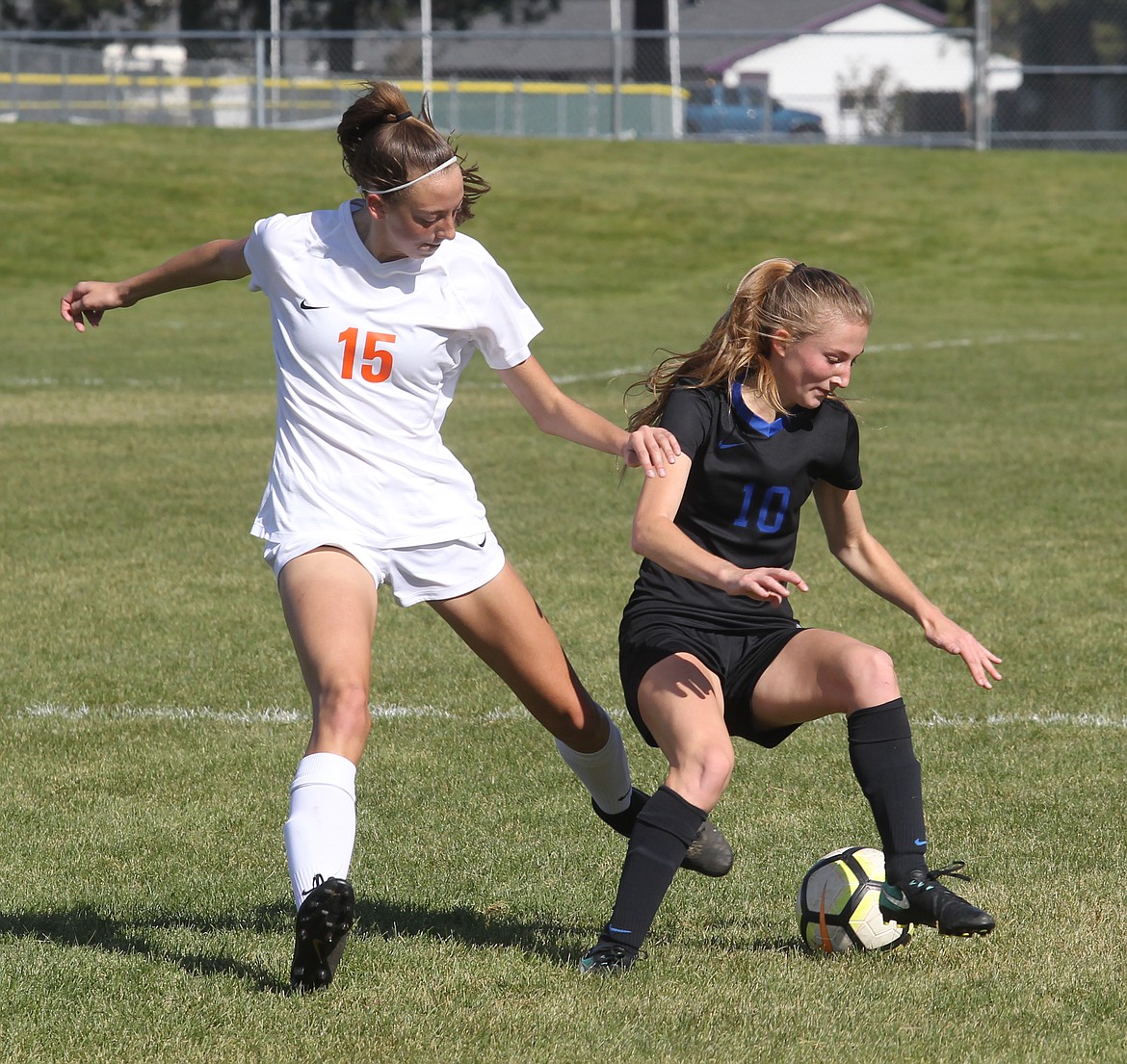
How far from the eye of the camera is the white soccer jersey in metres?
4.02

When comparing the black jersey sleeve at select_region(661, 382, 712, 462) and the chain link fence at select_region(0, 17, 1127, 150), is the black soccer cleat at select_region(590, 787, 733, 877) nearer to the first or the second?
the black jersey sleeve at select_region(661, 382, 712, 462)

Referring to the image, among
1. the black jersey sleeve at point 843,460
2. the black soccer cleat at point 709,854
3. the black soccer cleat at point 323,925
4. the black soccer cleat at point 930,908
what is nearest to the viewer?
the black soccer cleat at point 323,925

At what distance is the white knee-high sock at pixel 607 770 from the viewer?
4.49m

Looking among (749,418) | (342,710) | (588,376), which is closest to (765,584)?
(749,418)

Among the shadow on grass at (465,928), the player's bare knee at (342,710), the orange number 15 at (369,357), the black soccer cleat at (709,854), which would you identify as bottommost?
the shadow on grass at (465,928)

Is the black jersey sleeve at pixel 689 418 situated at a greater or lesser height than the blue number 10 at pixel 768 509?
greater

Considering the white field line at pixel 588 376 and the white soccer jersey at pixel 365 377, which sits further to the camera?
the white field line at pixel 588 376

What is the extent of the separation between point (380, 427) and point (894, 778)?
4.76ft

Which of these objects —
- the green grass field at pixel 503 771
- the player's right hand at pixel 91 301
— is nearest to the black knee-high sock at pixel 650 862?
the green grass field at pixel 503 771

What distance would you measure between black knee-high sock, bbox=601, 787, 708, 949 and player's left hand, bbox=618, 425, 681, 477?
734 mm

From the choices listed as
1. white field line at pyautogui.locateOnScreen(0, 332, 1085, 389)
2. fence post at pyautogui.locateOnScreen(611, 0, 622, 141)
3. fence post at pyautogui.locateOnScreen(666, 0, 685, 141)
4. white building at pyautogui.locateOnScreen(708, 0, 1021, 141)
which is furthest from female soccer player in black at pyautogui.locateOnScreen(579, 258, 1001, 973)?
fence post at pyautogui.locateOnScreen(666, 0, 685, 141)

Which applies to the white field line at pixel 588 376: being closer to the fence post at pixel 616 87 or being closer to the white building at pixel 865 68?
the white building at pixel 865 68

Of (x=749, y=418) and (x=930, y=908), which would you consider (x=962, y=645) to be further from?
(x=749, y=418)

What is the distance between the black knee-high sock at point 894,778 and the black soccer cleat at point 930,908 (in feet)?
0.11
